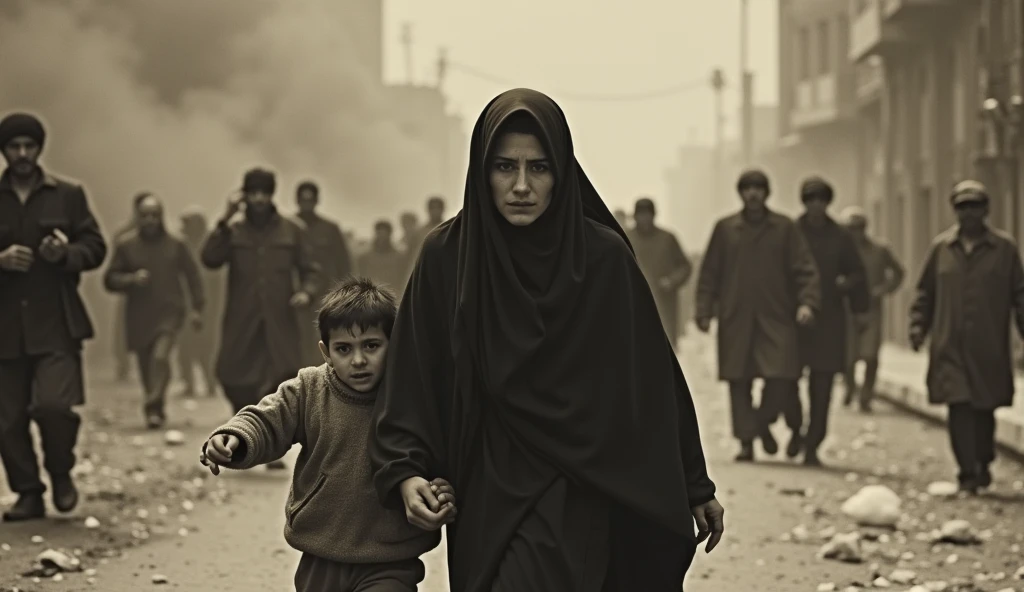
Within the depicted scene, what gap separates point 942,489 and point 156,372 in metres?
7.31

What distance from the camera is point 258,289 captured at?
12.4m

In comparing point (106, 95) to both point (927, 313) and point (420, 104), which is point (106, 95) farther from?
point (420, 104)

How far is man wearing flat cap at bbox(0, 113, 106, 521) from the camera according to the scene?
9281 mm

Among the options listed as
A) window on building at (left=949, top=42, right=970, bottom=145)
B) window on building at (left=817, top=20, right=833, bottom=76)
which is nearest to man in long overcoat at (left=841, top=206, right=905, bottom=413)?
window on building at (left=949, top=42, right=970, bottom=145)

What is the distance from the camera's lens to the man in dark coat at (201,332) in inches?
814

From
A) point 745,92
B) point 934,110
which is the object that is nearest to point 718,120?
point 745,92

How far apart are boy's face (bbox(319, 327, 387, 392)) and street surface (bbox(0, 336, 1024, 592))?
9.35 ft

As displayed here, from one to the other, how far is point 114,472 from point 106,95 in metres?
27.8

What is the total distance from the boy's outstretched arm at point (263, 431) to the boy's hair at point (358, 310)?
189 millimetres

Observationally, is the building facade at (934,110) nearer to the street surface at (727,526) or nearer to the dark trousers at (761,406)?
the street surface at (727,526)

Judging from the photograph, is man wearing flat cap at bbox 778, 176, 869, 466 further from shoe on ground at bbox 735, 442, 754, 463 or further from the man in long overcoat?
the man in long overcoat

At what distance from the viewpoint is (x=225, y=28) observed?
46.4 metres

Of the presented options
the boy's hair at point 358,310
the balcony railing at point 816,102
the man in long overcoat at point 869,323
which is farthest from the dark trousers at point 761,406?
the balcony railing at point 816,102

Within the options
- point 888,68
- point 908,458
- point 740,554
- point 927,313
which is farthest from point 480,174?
point 888,68
